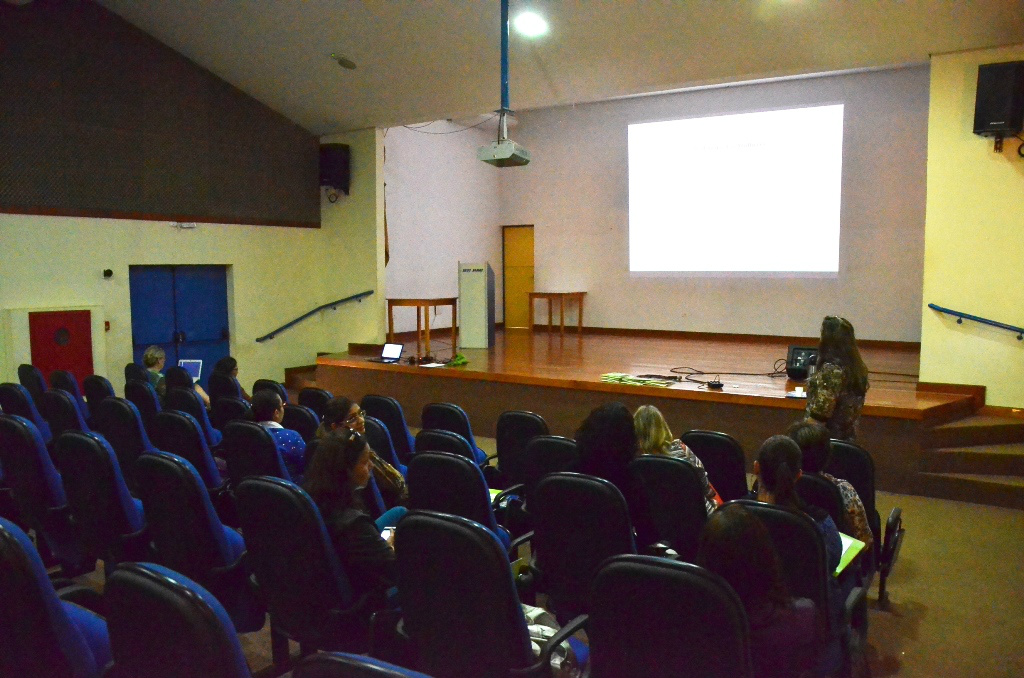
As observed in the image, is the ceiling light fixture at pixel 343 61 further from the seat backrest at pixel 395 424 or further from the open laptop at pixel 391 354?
the seat backrest at pixel 395 424

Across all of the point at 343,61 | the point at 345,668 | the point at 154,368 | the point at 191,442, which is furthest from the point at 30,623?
the point at 343,61

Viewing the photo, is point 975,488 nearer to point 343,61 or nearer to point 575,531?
point 575,531

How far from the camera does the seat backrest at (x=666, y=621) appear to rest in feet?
4.95

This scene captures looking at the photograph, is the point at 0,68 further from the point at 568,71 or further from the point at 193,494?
the point at 193,494

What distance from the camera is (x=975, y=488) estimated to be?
5.00 m

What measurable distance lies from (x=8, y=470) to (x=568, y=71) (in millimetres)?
5978

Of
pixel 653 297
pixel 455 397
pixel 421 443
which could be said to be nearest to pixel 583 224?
pixel 653 297

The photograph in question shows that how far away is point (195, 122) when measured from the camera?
8438 millimetres

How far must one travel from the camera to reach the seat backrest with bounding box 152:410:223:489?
3570mm

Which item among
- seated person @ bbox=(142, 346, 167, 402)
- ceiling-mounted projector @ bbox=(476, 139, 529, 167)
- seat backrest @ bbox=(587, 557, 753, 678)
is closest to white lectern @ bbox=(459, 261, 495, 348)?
ceiling-mounted projector @ bbox=(476, 139, 529, 167)

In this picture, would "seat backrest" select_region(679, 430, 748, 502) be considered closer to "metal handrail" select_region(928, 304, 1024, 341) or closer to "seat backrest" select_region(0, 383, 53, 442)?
"metal handrail" select_region(928, 304, 1024, 341)

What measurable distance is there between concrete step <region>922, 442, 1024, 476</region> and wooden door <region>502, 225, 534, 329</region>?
25.9 feet

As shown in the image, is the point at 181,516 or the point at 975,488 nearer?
the point at 181,516

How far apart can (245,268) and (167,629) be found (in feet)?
27.1
